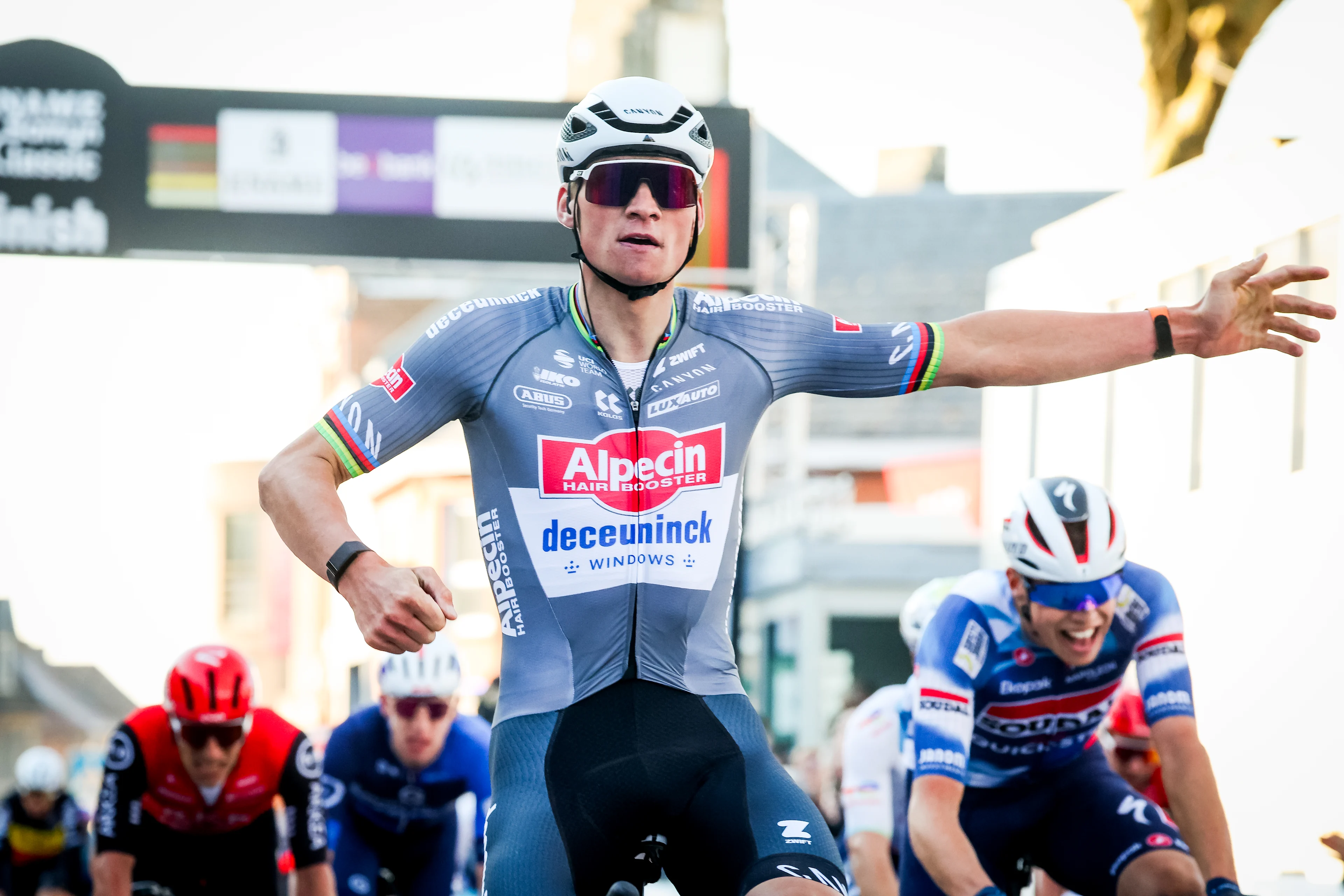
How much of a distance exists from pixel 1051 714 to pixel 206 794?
4.46 m

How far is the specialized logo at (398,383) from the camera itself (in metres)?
3.59

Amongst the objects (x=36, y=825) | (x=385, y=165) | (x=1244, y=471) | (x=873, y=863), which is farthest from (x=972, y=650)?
(x=36, y=825)

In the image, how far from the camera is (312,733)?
3250cm

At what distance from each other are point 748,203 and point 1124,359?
28.2ft

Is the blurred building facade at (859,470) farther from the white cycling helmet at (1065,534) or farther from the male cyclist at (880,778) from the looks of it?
the white cycling helmet at (1065,534)

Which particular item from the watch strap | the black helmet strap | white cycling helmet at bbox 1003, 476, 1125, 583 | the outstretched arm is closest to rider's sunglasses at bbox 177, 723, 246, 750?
white cycling helmet at bbox 1003, 476, 1125, 583

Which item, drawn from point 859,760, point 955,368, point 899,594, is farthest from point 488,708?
point 899,594

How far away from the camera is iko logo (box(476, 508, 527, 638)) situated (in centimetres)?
363

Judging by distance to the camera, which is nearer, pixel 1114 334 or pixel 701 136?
pixel 701 136

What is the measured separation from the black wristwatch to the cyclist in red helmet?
4.86 meters

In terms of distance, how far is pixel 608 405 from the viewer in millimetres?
3672

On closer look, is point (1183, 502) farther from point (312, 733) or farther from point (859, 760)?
point (312, 733)

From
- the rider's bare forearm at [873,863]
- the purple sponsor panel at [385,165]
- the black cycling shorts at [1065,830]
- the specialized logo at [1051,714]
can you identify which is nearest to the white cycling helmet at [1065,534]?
the specialized logo at [1051,714]

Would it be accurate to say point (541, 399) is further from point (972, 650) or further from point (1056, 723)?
point (1056, 723)
